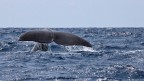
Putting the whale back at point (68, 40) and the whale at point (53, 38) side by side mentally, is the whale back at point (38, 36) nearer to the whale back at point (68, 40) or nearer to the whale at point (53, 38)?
the whale at point (53, 38)

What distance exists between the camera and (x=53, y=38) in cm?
1013

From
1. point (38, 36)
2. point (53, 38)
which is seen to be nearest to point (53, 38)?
point (53, 38)

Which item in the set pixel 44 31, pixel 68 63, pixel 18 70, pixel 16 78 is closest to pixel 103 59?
pixel 68 63

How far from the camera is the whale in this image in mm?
9609

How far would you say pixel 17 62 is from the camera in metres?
17.8

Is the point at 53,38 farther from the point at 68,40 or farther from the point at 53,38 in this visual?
the point at 68,40

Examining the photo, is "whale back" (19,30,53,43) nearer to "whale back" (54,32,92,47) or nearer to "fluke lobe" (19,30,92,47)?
"fluke lobe" (19,30,92,47)

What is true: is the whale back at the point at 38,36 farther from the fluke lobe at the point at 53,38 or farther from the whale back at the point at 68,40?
the whale back at the point at 68,40

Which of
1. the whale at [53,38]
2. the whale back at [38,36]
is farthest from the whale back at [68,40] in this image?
the whale back at [38,36]

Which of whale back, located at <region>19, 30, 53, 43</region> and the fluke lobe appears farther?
the fluke lobe

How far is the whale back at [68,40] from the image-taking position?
968 cm

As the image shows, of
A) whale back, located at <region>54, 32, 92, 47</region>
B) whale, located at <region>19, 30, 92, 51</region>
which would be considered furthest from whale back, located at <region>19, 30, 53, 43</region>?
whale back, located at <region>54, 32, 92, 47</region>

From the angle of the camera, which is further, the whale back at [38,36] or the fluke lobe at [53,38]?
the fluke lobe at [53,38]

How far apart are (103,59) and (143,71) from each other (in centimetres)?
461
